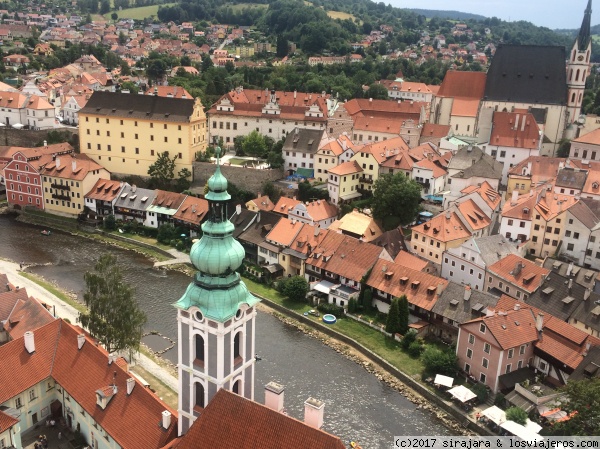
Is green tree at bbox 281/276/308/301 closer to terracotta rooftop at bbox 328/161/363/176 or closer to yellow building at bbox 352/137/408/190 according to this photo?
terracotta rooftop at bbox 328/161/363/176

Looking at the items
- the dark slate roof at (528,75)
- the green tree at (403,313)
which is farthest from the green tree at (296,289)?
the dark slate roof at (528,75)

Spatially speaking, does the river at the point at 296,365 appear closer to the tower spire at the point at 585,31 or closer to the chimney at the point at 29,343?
the chimney at the point at 29,343

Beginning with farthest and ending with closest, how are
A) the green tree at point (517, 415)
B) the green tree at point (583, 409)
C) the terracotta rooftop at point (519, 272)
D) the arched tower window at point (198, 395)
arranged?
the terracotta rooftop at point (519, 272) → the green tree at point (517, 415) → the green tree at point (583, 409) → the arched tower window at point (198, 395)

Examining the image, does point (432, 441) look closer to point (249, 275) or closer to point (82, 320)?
point (82, 320)

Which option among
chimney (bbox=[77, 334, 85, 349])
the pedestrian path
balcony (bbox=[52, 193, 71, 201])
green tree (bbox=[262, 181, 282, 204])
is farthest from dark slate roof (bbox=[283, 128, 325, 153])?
chimney (bbox=[77, 334, 85, 349])

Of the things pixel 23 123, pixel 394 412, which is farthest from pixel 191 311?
pixel 23 123

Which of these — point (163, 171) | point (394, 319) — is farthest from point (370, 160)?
point (394, 319)
